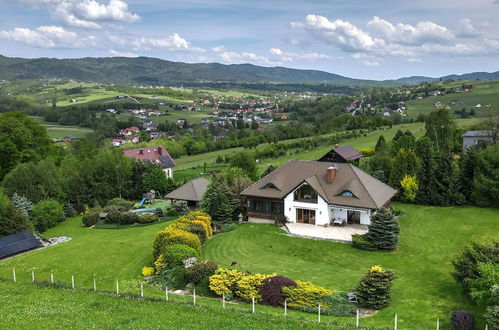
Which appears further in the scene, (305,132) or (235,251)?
(305,132)

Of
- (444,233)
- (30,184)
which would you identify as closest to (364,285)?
(444,233)

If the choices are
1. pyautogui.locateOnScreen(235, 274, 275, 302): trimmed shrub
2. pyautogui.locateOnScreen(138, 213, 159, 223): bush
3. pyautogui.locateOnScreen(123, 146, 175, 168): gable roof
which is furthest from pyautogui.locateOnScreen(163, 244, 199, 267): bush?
pyautogui.locateOnScreen(123, 146, 175, 168): gable roof

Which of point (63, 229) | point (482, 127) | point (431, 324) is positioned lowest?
point (63, 229)

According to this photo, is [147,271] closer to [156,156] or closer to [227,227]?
[227,227]

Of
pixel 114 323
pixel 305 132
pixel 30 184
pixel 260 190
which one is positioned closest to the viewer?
pixel 114 323

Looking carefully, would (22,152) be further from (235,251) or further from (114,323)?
(114,323)

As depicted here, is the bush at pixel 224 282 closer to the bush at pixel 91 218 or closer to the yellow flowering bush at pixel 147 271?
the yellow flowering bush at pixel 147 271
